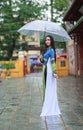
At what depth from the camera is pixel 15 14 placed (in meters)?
47.8

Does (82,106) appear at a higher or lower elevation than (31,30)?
lower

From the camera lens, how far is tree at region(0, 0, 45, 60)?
46.8 meters

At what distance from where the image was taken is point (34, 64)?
171ft

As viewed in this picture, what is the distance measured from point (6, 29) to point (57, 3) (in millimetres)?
6090

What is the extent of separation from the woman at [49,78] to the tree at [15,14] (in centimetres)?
3597

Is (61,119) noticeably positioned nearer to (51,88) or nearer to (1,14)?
(51,88)

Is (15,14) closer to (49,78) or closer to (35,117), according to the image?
(49,78)

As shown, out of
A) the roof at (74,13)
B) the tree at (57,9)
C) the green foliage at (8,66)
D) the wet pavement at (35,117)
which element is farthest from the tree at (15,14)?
the wet pavement at (35,117)

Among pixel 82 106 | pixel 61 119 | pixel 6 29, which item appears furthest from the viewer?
pixel 6 29

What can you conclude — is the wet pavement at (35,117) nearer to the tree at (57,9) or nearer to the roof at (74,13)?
the roof at (74,13)

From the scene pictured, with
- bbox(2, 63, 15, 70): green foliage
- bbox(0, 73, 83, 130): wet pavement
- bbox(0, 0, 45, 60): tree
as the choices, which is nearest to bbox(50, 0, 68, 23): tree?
bbox(0, 0, 45, 60): tree

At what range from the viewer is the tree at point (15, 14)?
46.8 meters

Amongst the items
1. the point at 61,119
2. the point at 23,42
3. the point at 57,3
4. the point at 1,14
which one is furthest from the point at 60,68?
the point at 61,119

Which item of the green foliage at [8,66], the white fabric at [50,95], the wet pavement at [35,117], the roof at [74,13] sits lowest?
the green foliage at [8,66]
